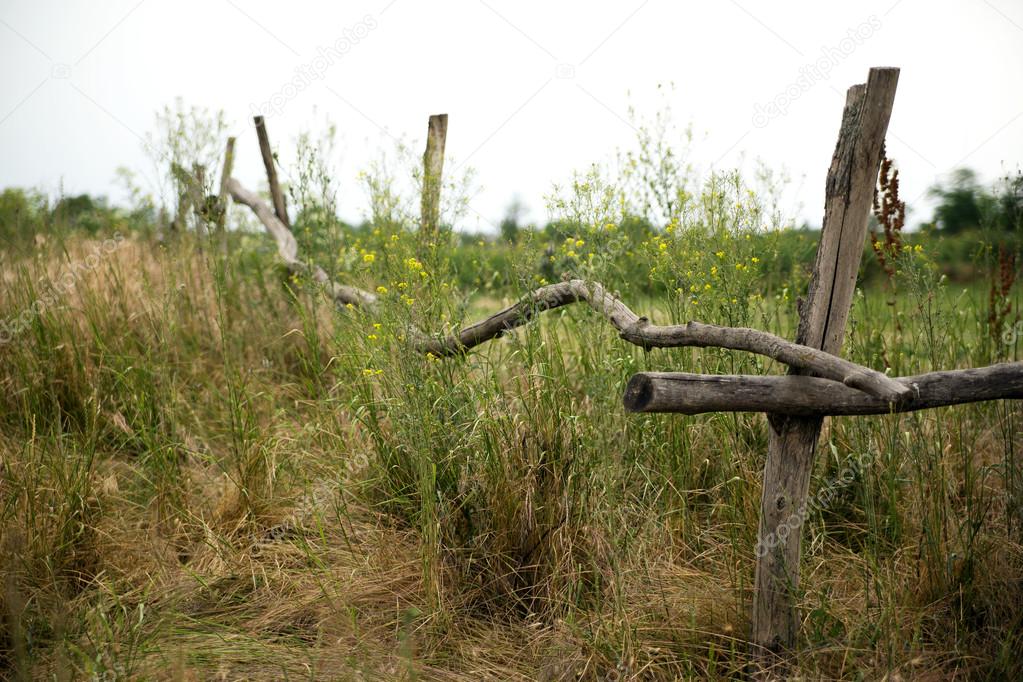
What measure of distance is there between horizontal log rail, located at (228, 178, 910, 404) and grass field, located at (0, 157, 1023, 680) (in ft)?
0.29

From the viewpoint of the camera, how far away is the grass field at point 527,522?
2691mm

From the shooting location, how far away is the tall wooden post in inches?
97.0

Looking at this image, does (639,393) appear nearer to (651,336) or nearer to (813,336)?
(651,336)

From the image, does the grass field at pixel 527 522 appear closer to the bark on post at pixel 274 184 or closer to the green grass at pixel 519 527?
the green grass at pixel 519 527

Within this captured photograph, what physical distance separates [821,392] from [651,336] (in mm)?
625

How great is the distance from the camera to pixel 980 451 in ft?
11.9

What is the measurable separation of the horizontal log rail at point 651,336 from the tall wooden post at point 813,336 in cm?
19

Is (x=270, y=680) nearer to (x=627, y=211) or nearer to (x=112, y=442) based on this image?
(x=112, y=442)

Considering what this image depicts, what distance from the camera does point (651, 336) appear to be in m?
2.78

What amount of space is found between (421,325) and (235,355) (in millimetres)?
2655

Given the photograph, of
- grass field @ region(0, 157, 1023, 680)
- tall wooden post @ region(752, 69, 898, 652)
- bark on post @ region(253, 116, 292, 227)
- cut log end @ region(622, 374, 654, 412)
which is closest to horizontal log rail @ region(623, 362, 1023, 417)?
cut log end @ region(622, 374, 654, 412)

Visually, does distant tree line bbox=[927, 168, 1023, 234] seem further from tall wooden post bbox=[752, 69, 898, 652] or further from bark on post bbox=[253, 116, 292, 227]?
bark on post bbox=[253, 116, 292, 227]

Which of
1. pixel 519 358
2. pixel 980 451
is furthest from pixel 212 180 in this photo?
pixel 980 451

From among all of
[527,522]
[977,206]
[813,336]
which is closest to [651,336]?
[813,336]
